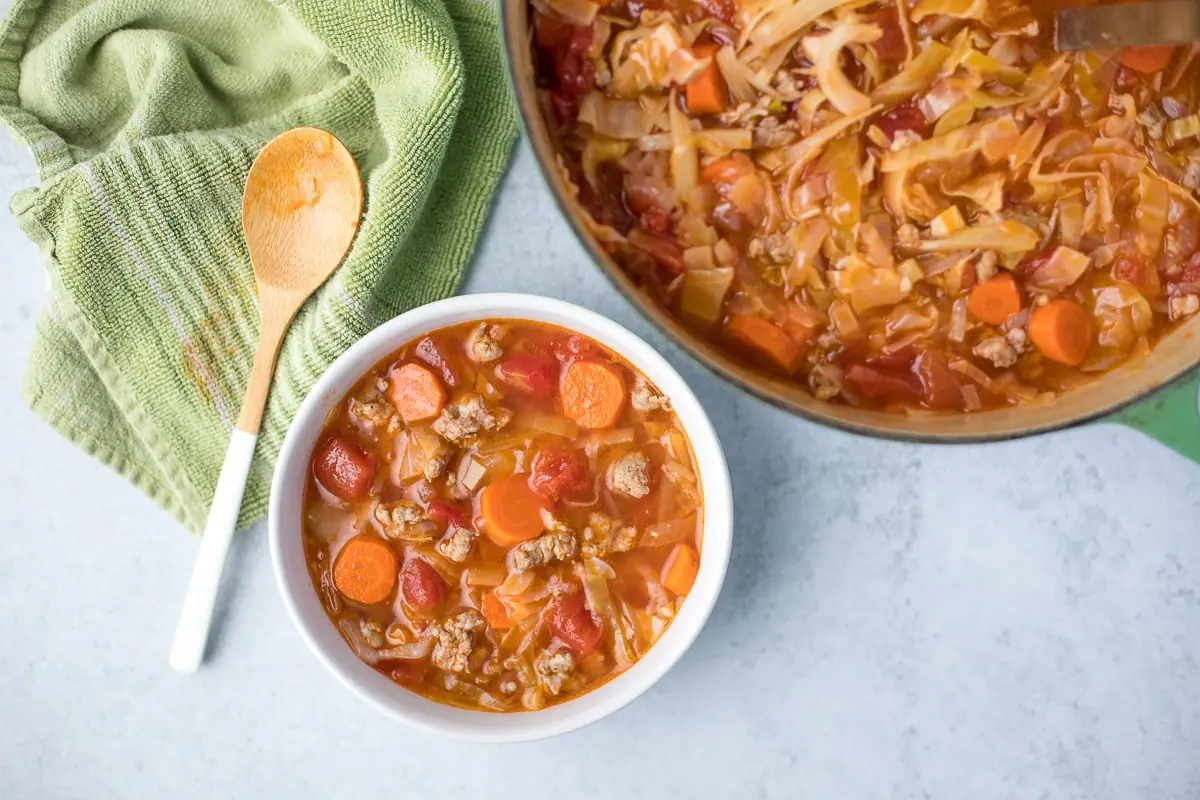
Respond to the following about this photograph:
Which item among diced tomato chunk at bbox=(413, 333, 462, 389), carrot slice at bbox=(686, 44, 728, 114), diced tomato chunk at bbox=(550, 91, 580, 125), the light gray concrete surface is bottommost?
the light gray concrete surface

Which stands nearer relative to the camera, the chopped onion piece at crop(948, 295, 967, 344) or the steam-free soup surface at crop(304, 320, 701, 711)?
the chopped onion piece at crop(948, 295, 967, 344)

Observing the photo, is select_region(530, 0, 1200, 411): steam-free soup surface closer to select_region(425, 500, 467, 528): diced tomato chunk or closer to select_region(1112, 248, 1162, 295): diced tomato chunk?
select_region(1112, 248, 1162, 295): diced tomato chunk

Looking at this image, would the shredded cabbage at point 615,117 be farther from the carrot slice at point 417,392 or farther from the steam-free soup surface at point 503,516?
the carrot slice at point 417,392

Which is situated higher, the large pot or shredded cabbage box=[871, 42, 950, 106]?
shredded cabbage box=[871, 42, 950, 106]

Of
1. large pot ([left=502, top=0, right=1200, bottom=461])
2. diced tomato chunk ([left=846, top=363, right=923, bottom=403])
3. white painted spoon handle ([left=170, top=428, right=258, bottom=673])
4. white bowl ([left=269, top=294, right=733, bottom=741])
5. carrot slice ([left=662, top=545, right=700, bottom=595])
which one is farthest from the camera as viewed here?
white painted spoon handle ([left=170, top=428, right=258, bottom=673])

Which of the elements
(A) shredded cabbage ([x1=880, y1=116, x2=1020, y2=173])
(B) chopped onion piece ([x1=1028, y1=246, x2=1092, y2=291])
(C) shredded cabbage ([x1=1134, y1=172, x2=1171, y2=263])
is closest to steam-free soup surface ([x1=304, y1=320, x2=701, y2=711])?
(A) shredded cabbage ([x1=880, y1=116, x2=1020, y2=173])

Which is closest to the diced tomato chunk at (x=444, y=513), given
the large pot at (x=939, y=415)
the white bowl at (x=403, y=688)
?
the white bowl at (x=403, y=688)

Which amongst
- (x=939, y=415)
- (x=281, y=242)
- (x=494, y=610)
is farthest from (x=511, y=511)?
(x=939, y=415)

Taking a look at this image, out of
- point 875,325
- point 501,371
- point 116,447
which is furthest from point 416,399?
point 875,325
